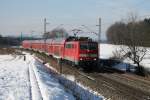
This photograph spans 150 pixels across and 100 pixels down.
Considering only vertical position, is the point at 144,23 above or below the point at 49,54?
above

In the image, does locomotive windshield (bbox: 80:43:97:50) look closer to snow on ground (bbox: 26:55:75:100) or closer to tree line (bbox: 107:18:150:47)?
tree line (bbox: 107:18:150:47)

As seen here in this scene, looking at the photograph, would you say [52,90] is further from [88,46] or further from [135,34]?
[135,34]

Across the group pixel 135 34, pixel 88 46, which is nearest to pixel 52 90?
pixel 88 46

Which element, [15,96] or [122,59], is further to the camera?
[122,59]

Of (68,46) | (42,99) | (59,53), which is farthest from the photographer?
(59,53)

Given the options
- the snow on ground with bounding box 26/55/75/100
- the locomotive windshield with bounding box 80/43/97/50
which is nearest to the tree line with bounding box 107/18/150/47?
the locomotive windshield with bounding box 80/43/97/50

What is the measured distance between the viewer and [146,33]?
241 feet

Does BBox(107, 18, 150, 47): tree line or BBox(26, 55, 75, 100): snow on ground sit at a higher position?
BBox(107, 18, 150, 47): tree line

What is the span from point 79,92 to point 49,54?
3872 cm

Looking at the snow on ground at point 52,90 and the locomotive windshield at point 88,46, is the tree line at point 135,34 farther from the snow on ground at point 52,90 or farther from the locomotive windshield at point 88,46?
the snow on ground at point 52,90

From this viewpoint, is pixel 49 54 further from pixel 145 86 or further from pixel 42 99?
pixel 42 99

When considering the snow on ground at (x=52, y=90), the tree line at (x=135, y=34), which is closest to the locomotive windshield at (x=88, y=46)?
the tree line at (x=135, y=34)

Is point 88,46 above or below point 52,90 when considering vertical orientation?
above

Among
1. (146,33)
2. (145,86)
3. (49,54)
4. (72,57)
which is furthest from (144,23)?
(145,86)
